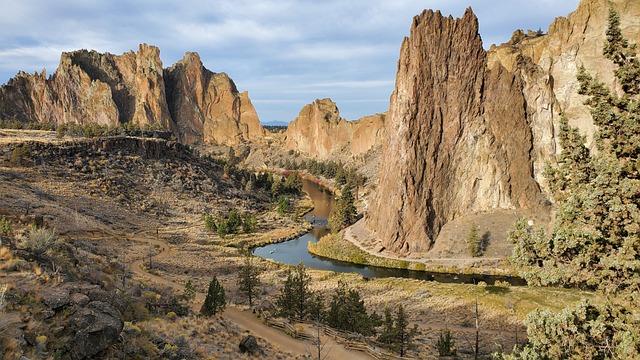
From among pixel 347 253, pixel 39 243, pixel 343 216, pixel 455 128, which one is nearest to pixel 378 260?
pixel 347 253

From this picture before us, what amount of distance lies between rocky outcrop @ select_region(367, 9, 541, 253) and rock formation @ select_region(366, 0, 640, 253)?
0.59 ft

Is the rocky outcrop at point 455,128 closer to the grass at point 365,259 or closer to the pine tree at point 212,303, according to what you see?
the grass at point 365,259

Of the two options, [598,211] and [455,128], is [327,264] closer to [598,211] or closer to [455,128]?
[455,128]

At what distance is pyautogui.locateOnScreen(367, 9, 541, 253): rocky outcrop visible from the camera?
79.5 m

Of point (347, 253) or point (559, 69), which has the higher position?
point (559, 69)

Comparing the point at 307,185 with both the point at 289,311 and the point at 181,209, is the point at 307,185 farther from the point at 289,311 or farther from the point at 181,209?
the point at 289,311

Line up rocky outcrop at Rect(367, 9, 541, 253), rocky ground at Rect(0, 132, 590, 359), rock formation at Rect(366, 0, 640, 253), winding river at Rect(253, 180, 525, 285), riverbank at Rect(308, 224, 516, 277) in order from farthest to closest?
rocky outcrop at Rect(367, 9, 541, 253) < rock formation at Rect(366, 0, 640, 253) < riverbank at Rect(308, 224, 516, 277) < winding river at Rect(253, 180, 525, 285) < rocky ground at Rect(0, 132, 590, 359)

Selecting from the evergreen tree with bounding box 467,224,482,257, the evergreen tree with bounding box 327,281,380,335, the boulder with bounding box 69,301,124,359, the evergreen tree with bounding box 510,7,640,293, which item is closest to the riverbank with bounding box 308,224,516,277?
the evergreen tree with bounding box 467,224,482,257

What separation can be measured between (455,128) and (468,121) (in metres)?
2.77

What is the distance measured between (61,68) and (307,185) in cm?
12622

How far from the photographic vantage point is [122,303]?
854 inches

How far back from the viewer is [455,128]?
265ft

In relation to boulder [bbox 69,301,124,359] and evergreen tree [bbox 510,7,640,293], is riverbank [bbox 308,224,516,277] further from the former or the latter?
boulder [bbox 69,301,124,359]

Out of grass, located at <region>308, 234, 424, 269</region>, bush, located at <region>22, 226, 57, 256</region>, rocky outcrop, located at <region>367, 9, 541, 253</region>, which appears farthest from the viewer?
rocky outcrop, located at <region>367, 9, 541, 253</region>
